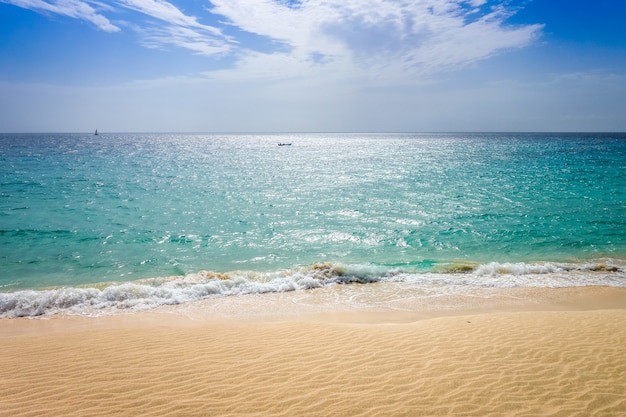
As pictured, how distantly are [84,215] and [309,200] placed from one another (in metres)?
15.0

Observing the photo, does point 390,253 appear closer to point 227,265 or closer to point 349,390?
point 227,265

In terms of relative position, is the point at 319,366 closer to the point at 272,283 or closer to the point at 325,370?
the point at 325,370

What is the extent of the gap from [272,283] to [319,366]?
21.3 feet

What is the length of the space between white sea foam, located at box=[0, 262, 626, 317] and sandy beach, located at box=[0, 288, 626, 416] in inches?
40.9

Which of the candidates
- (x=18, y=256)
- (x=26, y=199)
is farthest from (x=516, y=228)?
(x=26, y=199)

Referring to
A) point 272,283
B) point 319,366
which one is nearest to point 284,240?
point 272,283

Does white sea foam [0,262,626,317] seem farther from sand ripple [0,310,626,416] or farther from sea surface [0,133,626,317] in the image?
sand ripple [0,310,626,416]

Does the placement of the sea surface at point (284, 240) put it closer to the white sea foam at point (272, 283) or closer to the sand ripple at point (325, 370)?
the white sea foam at point (272, 283)

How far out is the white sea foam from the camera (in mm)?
10727

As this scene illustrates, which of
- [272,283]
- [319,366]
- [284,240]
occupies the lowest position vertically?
[272,283]

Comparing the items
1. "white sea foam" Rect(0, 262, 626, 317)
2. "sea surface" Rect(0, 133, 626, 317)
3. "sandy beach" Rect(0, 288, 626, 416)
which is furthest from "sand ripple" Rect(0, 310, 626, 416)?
"sea surface" Rect(0, 133, 626, 317)

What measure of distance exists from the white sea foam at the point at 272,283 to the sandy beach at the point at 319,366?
1.04 meters

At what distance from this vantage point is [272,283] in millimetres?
12664

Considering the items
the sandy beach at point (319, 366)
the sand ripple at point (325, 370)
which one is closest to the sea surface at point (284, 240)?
the sandy beach at point (319, 366)
